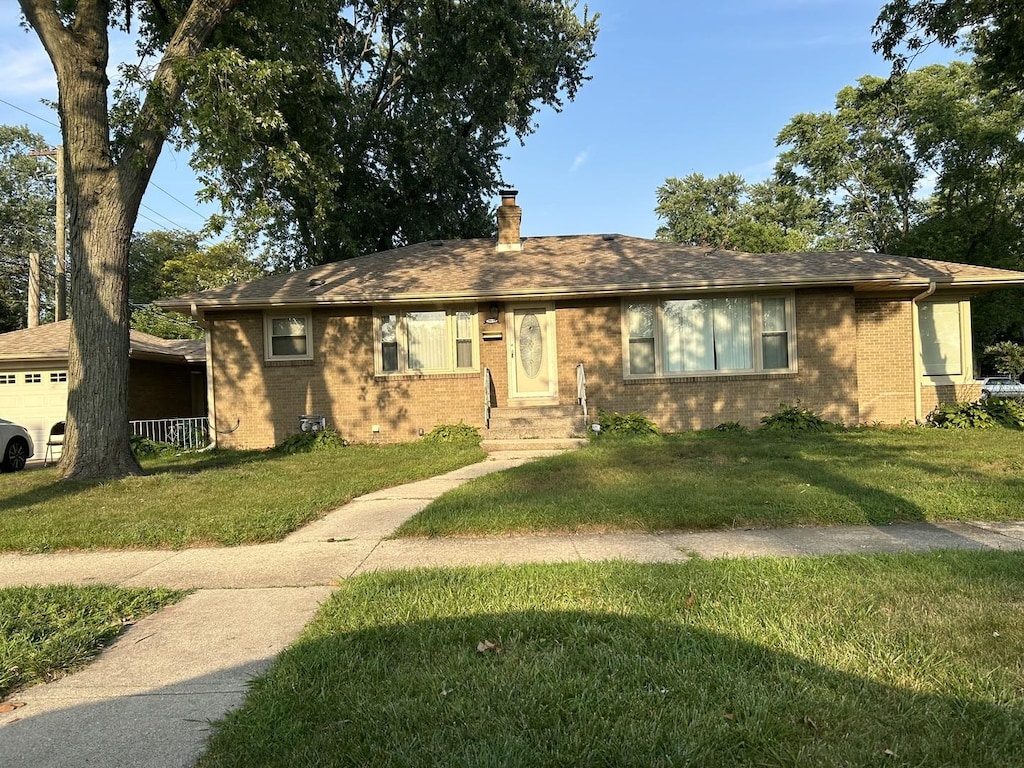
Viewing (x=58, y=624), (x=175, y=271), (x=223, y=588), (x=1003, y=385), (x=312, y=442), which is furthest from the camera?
(x=175, y=271)

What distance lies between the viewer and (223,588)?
4547 millimetres

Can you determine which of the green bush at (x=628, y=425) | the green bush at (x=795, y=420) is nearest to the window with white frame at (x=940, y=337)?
the green bush at (x=795, y=420)

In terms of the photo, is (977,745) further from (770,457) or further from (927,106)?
(927,106)

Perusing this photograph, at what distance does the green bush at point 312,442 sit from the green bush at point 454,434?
5.95 ft

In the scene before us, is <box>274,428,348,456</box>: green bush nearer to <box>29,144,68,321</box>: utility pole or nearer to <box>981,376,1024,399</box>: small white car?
<box>29,144,68,321</box>: utility pole

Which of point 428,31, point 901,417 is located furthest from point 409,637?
point 428,31

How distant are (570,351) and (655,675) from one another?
10627 millimetres

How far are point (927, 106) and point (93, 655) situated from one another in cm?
3617

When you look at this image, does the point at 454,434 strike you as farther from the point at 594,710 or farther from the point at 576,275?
the point at 594,710

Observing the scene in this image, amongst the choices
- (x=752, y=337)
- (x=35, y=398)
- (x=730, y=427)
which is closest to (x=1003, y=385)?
(x=752, y=337)

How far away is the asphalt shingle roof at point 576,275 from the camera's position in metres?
12.6

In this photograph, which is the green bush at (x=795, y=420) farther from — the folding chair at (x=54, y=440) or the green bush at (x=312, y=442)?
the folding chair at (x=54, y=440)

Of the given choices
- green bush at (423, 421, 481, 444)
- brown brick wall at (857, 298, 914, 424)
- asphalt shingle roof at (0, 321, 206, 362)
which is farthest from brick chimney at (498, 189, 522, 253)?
asphalt shingle roof at (0, 321, 206, 362)

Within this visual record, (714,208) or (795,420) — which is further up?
(714,208)
